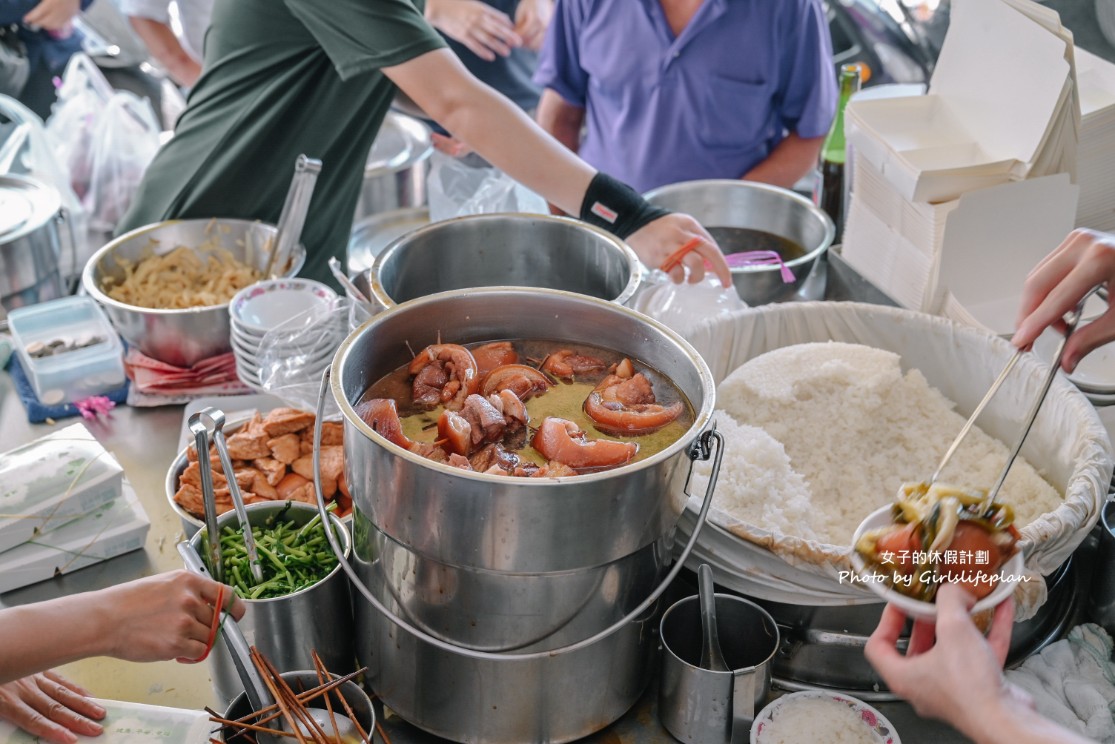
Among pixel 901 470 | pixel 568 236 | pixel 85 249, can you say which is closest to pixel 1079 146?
pixel 901 470

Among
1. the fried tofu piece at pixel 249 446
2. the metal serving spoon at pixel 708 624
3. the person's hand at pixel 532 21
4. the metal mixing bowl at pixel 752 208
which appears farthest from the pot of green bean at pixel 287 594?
the person's hand at pixel 532 21

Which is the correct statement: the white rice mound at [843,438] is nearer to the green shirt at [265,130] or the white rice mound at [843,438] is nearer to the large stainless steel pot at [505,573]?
the large stainless steel pot at [505,573]

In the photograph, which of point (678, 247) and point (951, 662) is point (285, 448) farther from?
point (951, 662)

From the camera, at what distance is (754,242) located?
2881 millimetres

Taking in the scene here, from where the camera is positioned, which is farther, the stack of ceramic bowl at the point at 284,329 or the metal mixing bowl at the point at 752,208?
the metal mixing bowl at the point at 752,208

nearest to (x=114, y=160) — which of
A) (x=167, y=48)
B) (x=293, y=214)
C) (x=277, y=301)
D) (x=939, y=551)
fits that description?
(x=167, y=48)

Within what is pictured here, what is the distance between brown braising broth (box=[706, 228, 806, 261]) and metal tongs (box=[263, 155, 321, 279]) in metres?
1.20

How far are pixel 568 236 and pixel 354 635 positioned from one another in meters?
1.07

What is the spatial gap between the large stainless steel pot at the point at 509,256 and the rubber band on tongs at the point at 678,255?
149 mm

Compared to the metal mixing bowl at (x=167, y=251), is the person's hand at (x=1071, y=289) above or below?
above

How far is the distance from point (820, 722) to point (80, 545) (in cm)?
148

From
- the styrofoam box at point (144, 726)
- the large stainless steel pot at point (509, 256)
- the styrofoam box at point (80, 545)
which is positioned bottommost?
the styrofoam box at point (80, 545)

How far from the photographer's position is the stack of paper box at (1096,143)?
2473 mm

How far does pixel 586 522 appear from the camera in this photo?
4.35 ft
